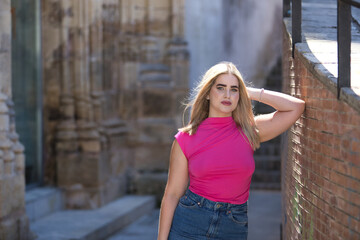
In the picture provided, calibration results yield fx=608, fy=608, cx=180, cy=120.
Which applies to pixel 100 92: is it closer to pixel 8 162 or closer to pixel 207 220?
pixel 8 162

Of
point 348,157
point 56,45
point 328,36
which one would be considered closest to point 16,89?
point 56,45

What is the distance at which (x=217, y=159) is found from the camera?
2.92m

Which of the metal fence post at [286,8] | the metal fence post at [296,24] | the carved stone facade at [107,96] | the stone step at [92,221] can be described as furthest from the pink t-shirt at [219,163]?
the stone step at [92,221]

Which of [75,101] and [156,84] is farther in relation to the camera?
[156,84]

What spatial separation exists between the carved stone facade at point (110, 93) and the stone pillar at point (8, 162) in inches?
70.6

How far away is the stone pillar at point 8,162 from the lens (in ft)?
17.2

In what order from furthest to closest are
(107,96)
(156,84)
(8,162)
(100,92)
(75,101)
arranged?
(156,84) < (107,96) < (100,92) < (75,101) < (8,162)

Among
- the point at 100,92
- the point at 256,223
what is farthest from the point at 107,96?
the point at 256,223

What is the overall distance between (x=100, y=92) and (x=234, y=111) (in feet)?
15.9

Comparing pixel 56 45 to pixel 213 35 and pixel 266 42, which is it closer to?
pixel 213 35

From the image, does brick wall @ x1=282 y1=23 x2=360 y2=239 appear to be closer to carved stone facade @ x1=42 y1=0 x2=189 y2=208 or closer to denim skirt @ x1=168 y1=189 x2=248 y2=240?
denim skirt @ x1=168 y1=189 x2=248 y2=240

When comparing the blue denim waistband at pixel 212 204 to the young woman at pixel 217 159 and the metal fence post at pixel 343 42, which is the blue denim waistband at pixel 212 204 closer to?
the young woman at pixel 217 159

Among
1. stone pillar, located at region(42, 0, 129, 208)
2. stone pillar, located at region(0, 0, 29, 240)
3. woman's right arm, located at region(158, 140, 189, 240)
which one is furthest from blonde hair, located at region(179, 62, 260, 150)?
stone pillar, located at region(42, 0, 129, 208)

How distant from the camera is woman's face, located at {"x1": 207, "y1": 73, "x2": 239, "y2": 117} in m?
3.05
